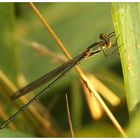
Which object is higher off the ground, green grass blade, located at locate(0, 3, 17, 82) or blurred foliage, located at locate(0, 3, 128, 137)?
green grass blade, located at locate(0, 3, 17, 82)

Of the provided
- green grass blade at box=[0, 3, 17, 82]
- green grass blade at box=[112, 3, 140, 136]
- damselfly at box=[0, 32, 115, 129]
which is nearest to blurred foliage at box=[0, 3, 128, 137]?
green grass blade at box=[0, 3, 17, 82]

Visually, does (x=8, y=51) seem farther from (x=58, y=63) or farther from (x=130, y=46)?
(x=130, y=46)

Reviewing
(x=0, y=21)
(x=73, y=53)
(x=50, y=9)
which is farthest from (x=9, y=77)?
(x=50, y=9)

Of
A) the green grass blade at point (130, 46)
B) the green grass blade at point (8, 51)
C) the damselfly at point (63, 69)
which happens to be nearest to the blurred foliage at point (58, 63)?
the green grass blade at point (8, 51)

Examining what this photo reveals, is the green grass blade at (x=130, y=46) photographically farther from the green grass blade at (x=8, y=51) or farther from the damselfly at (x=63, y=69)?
the green grass blade at (x=8, y=51)

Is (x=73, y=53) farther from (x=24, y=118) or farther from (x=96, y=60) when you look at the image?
(x=24, y=118)

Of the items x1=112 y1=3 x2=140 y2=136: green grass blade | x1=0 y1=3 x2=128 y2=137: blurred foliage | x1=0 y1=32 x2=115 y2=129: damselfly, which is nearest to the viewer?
x1=112 y1=3 x2=140 y2=136: green grass blade

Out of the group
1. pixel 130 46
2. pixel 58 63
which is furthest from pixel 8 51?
pixel 130 46

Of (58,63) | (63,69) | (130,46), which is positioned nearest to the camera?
(130,46)

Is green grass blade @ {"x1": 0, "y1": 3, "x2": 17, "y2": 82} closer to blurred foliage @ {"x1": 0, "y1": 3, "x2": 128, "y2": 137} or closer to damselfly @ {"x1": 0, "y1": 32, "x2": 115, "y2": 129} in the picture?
blurred foliage @ {"x1": 0, "y1": 3, "x2": 128, "y2": 137}
